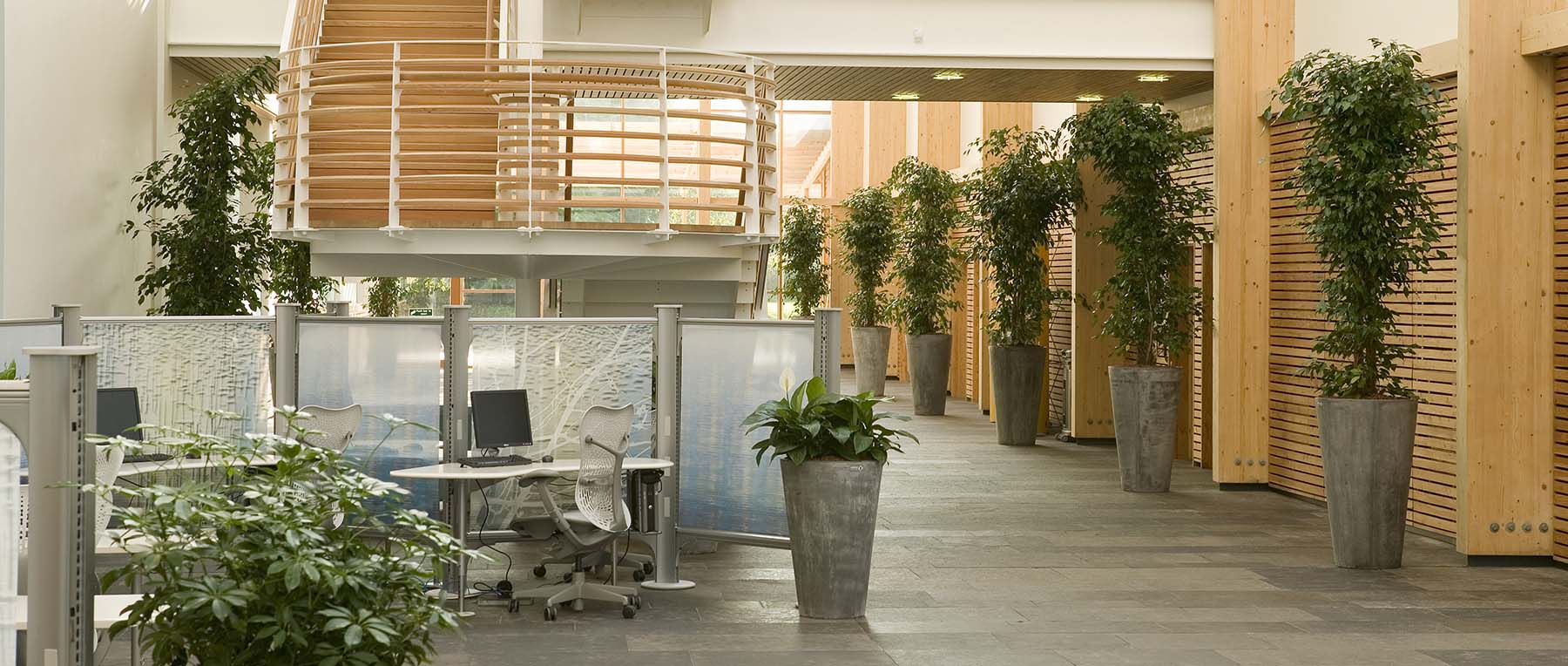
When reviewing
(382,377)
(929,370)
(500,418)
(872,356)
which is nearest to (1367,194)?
(500,418)

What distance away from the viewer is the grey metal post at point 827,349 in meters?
7.39

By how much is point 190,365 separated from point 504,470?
197cm

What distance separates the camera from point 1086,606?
7051 millimetres

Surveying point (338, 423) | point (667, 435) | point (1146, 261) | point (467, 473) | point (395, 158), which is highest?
point (395, 158)

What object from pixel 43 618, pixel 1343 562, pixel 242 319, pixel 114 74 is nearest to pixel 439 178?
pixel 242 319

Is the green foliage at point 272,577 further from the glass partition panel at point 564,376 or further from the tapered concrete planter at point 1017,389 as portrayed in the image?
the tapered concrete planter at point 1017,389

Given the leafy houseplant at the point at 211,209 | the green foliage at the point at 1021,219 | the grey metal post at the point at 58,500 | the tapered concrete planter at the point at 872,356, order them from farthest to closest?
the tapered concrete planter at the point at 872,356 → the green foliage at the point at 1021,219 → the leafy houseplant at the point at 211,209 → the grey metal post at the point at 58,500

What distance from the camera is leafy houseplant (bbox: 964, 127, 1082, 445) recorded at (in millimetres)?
13422

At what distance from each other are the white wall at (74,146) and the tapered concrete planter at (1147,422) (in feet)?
24.8

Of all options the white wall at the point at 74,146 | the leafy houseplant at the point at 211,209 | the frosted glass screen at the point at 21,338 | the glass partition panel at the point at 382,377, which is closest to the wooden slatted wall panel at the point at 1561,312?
the glass partition panel at the point at 382,377

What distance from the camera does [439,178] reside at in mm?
8461

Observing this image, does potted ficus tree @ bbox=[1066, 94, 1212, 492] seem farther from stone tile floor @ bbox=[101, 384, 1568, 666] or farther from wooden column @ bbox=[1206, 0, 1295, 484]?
stone tile floor @ bbox=[101, 384, 1568, 666]

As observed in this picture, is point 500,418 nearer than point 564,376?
Yes

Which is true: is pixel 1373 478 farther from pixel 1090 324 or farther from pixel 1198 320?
pixel 1090 324
